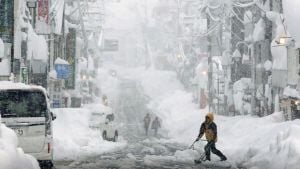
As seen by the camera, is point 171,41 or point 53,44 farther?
point 171,41

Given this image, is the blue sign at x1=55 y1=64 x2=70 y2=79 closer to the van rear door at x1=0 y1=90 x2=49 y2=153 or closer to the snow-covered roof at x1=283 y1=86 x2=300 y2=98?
the snow-covered roof at x1=283 y1=86 x2=300 y2=98

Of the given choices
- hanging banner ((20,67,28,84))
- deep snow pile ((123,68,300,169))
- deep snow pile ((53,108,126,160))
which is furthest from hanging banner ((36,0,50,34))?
deep snow pile ((123,68,300,169))

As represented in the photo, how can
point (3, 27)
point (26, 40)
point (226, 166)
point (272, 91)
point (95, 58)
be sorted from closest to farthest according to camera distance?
point (226, 166)
point (3, 27)
point (26, 40)
point (272, 91)
point (95, 58)

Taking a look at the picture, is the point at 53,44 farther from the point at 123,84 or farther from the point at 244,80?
the point at 123,84

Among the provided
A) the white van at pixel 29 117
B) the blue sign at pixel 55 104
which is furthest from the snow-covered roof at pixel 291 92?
the white van at pixel 29 117

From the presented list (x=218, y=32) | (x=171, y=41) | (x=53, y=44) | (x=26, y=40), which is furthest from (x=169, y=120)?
(x=171, y=41)

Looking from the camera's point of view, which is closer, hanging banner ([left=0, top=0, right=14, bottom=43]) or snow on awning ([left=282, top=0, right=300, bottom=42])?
snow on awning ([left=282, top=0, right=300, bottom=42])

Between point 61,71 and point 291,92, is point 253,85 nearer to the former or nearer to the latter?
point 291,92

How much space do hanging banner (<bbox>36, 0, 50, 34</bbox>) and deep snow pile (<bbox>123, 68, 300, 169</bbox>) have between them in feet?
33.6

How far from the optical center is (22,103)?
43.0ft

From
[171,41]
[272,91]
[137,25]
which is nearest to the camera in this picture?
[272,91]

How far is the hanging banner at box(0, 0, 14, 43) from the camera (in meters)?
28.6

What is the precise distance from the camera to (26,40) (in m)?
33.0

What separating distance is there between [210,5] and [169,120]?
12.0 meters
